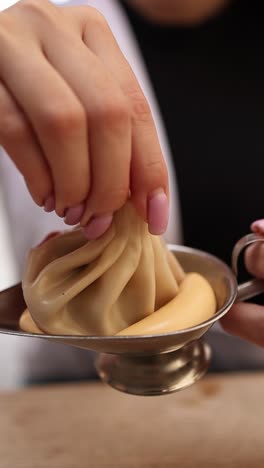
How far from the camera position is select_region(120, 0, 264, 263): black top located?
1039 millimetres

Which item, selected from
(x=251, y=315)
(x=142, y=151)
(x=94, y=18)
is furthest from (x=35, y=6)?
(x=251, y=315)

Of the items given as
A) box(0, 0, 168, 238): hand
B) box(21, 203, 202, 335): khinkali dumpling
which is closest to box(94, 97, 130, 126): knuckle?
box(0, 0, 168, 238): hand

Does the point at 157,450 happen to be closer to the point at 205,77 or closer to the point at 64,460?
the point at 64,460

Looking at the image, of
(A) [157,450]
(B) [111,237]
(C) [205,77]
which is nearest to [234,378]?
(A) [157,450]

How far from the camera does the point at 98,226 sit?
21.8 inches

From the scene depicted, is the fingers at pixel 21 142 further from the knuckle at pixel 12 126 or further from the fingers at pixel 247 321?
the fingers at pixel 247 321

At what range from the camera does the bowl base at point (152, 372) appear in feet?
2.08

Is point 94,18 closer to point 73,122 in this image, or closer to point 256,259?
point 73,122

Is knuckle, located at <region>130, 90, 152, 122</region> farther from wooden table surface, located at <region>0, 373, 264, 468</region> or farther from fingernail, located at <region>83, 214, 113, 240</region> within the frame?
wooden table surface, located at <region>0, 373, 264, 468</region>

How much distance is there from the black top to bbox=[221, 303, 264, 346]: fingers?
0.37 meters

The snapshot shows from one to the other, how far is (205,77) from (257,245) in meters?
0.52

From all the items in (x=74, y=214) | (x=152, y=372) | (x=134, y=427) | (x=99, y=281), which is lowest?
(x=134, y=427)

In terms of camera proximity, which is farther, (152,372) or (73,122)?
(152,372)

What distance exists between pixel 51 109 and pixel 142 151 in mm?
92
